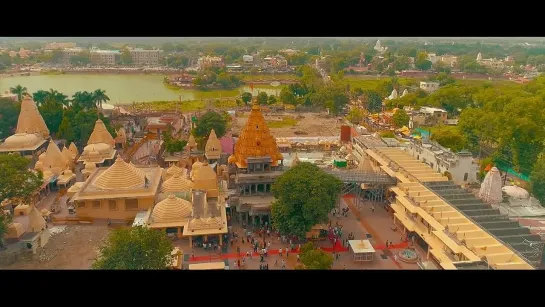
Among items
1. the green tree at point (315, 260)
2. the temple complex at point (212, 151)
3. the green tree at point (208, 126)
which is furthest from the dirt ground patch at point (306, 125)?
the green tree at point (315, 260)

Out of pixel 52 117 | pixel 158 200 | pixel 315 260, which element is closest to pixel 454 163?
pixel 315 260

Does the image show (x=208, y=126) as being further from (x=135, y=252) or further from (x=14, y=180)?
(x=135, y=252)

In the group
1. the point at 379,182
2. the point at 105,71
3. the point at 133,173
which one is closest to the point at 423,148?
the point at 379,182

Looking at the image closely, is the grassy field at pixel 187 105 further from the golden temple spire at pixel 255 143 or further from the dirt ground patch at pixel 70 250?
the dirt ground patch at pixel 70 250

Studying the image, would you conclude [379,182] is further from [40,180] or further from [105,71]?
[105,71]

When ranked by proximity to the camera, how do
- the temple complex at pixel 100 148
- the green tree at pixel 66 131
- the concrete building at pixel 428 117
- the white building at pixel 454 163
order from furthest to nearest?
the concrete building at pixel 428 117
the green tree at pixel 66 131
the temple complex at pixel 100 148
the white building at pixel 454 163
